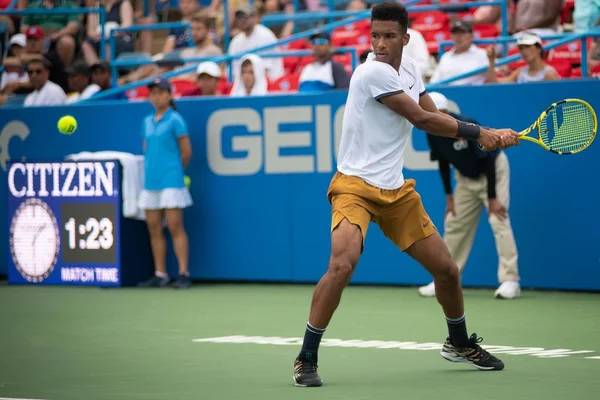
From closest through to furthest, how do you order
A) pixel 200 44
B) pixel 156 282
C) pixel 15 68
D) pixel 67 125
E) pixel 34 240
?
pixel 156 282 < pixel 67 125 < pixel 34 240 < pixel 200 44 < pixel 15 68

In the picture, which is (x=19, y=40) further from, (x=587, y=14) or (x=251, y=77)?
(x=587, y=14)

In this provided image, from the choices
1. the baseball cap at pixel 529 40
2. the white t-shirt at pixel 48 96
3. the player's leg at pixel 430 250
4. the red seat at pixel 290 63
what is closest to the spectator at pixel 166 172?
the white t-shirt at pixel 48 96

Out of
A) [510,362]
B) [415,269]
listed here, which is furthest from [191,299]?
[510,362]

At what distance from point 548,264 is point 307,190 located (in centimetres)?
266

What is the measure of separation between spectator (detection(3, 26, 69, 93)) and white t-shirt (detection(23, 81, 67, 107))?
1195 mm

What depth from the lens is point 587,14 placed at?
1333 cm

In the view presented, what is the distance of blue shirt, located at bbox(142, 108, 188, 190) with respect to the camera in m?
12.8

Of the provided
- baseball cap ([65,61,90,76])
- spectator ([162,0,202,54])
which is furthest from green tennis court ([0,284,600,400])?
spectator ([162,0,202,54])

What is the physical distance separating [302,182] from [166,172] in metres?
1.43

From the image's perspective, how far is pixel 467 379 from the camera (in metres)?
7.10

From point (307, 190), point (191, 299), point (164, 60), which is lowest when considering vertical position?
point (191, 299)

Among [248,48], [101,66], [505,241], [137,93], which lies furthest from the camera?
[137,93]

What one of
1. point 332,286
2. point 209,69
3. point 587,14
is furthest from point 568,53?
point 332,286

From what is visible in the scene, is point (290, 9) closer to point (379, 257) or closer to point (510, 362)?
point (379, 257)
